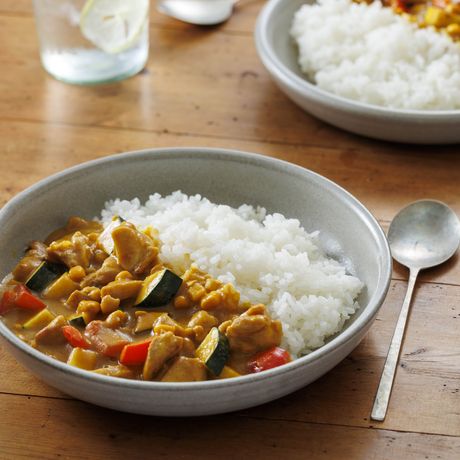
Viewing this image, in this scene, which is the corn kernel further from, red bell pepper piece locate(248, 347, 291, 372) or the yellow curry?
the yellow curry

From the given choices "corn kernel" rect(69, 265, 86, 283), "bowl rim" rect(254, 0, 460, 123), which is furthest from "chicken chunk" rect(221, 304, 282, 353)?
"bowl rim" rect(254, 0, 460, 123)

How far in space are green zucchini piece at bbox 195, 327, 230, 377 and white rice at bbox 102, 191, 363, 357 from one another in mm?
221

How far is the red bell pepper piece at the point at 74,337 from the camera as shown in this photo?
2.37 m

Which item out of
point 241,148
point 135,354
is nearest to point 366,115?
point 241,148

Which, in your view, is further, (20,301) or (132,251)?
(132,251)

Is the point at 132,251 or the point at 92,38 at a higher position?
the point at 132,251

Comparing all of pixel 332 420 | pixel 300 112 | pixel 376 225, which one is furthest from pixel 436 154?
pixel 332 420

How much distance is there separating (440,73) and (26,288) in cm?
214

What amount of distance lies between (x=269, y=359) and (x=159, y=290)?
40 cm

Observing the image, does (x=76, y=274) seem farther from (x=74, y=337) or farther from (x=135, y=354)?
(x=135, y=354)

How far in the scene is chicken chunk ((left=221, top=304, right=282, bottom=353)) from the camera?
7.75 feet

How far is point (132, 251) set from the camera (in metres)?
2.63

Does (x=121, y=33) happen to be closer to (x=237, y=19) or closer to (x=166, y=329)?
(x=237, y=19)

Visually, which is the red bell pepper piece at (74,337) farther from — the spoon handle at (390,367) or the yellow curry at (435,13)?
the yellow curry at (435,13)
